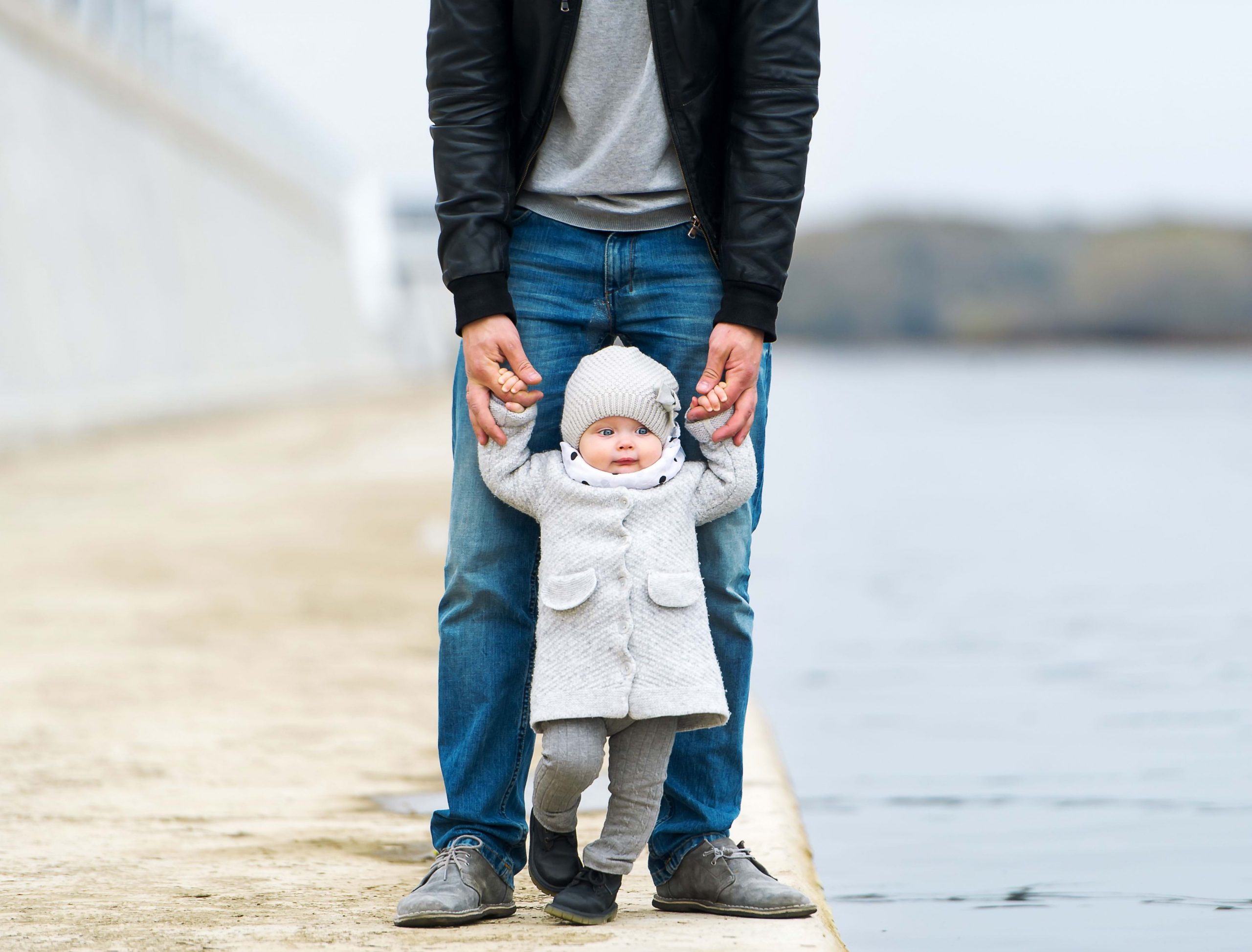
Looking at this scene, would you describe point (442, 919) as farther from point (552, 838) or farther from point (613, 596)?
point (613, 596)

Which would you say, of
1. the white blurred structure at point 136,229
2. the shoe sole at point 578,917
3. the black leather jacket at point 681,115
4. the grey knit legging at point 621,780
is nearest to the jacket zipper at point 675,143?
the black leather jacket at point 681,115

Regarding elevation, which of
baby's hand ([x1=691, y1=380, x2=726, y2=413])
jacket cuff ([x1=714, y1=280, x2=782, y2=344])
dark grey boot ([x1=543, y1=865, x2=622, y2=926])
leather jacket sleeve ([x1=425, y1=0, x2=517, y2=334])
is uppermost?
leather jacket sleeve ([x1=425, y1=0, x2=517, y2=334])

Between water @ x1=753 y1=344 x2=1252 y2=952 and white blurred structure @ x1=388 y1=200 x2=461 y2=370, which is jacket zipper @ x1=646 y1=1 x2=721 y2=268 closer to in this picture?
water @ x1=753 y1=344 x2=1252 y2=952

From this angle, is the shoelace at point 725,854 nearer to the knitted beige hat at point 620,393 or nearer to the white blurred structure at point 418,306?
the knitted beige hat at point 620,393

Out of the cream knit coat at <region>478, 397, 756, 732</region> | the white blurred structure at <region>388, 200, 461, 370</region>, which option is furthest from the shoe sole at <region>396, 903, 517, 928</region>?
the white blurred structure at <region>388, 200, 461, 370</region>

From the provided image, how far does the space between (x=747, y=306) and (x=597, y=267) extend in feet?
0.95

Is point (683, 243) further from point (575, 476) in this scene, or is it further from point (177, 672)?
point (177, 672)

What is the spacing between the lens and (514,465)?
2949 millimetres

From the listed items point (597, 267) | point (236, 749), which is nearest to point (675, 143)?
point (597, 267)

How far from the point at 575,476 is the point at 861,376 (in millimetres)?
86073

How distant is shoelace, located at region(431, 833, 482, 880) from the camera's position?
117 inches

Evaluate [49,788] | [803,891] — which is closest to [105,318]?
[49,788]

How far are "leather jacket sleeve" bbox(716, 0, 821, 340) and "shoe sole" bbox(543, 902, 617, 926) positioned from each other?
1054 millimetres

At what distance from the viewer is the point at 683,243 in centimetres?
308
